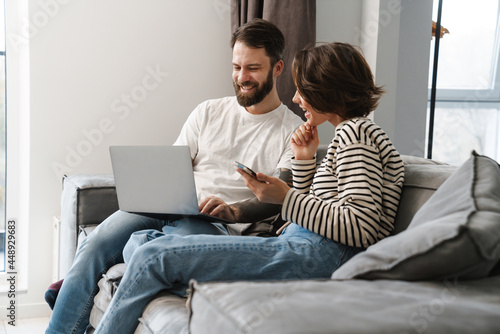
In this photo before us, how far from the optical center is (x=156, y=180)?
163 cm

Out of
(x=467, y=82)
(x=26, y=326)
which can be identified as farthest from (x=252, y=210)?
(x=467, y=82)

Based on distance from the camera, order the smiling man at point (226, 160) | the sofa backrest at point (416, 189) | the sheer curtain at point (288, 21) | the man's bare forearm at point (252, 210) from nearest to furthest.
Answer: the sofa backrest at point (416, 189)
the smiling man at point (226, 160)
the man's bare forearm at point (252, 210)
the sheer curtain at point (288, 21)

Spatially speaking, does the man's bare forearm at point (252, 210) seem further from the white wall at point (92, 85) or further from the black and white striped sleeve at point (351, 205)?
the white wall at point (92, 85)

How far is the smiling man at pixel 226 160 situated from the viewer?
1.73m

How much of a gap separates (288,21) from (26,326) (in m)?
1.88

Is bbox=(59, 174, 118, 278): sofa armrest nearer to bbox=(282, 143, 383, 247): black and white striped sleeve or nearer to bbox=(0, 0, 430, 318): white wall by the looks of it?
bbox=(0, 0, 430, 318): white wall

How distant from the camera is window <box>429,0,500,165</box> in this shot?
294cm

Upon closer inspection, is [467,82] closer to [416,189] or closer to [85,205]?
[416,189]

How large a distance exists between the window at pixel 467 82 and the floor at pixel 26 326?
2186 millimetres

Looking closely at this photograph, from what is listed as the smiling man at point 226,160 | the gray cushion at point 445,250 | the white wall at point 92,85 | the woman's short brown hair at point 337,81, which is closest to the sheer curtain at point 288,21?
the white wall at point 92,85

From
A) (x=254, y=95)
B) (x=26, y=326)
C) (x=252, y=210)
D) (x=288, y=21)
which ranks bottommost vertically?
(x=26, y=326)

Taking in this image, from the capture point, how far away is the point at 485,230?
0.87 metres

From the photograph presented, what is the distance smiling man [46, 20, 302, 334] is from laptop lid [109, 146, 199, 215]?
0.11m

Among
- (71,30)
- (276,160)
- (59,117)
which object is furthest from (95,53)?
(276,160)
